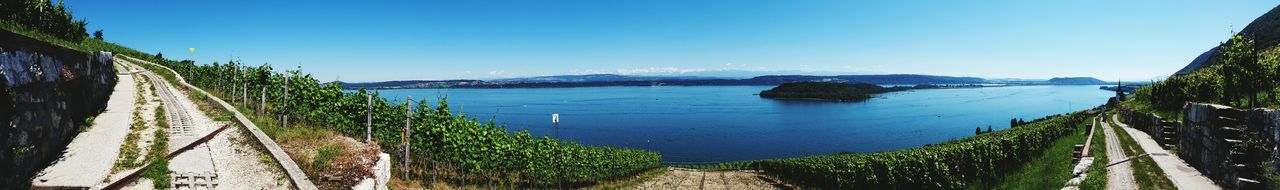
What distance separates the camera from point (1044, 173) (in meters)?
23.4

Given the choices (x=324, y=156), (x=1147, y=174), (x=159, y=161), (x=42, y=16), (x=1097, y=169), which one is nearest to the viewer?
(x=159, y=161)

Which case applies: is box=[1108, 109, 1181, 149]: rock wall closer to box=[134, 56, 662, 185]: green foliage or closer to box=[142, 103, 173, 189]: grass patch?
box=[134, 56, 662, 185]: green foliage

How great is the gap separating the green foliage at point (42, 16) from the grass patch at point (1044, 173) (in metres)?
42.8

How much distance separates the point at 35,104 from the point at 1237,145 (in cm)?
Answer: 2919

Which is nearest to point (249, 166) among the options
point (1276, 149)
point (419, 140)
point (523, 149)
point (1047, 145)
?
point (419, 140)

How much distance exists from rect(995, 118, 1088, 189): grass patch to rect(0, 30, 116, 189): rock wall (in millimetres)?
26704

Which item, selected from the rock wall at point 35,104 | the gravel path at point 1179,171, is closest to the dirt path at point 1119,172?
the gravel path at point 1179,171

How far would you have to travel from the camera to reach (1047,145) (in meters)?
35.6

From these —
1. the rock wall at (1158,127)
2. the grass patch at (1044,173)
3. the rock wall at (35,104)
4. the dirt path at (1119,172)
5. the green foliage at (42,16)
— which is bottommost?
the grass patch at (1044,173)

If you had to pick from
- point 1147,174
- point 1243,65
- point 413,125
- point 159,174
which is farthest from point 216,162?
point 1243,65

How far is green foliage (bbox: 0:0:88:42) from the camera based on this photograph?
2639cm

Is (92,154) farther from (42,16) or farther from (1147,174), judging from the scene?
(1147,174)

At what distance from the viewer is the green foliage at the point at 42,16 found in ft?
86.6

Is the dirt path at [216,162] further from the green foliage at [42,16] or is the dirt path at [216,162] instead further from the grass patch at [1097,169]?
the grass patch at [1097,169]
